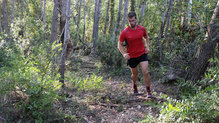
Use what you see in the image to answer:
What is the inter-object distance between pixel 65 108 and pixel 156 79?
428 cm

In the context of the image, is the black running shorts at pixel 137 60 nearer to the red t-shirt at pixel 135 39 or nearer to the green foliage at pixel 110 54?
the red t-shirt at pixel 135 39

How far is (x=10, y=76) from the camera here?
9.62 ft

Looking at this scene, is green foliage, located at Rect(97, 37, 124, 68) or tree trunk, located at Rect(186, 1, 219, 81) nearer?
tree trunk, located at Rect(186, 1, 219, 81)

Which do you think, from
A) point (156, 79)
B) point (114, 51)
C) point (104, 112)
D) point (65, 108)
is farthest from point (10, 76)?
point (114, 51)

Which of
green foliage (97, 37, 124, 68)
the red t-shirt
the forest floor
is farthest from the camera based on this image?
green foliage (97, 37, 124, 68)

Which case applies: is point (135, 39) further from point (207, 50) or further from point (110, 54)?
point (110, 54)

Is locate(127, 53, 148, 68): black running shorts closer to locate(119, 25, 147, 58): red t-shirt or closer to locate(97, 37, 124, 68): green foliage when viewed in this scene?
locate(119, 25, 147, 58): red t-shirt

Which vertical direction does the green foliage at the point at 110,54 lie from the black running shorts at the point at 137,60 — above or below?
below

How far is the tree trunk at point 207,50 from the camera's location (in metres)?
3.77

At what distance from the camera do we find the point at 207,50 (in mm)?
3848

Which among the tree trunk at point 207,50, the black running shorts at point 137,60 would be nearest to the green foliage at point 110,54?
the black running shorts at point 137,60

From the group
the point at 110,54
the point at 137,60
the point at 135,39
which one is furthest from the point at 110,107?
the point at 110,54

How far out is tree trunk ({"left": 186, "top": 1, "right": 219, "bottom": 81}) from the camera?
148 inches

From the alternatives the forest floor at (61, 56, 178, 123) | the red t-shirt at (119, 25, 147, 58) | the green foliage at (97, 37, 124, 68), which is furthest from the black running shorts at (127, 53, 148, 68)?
the green foliage at (97, 37, 124, 68)
